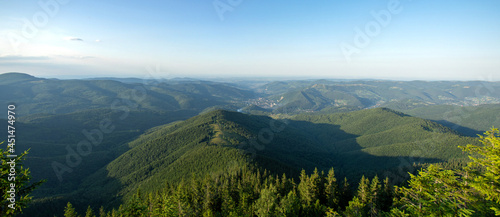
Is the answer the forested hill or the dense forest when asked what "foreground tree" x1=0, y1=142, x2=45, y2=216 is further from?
the forested hill

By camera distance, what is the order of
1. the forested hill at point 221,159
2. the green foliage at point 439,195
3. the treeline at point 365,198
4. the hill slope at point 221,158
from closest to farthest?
1. the green foliage at point 439,195
2. the treeline at point 365,198
3. the forested hill at point 221,159
4. the hill slope at point 221,158

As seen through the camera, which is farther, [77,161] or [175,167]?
[77,161]

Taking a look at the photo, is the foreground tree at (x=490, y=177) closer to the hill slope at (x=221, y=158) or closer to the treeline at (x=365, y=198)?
the treeline at (x=365, y=198)

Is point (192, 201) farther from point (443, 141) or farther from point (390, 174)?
point (443, 141)

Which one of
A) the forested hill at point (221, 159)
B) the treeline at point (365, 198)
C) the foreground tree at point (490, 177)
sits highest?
the foreground tree at point (490, 177)

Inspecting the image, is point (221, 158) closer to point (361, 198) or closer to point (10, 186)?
point (361, 198)

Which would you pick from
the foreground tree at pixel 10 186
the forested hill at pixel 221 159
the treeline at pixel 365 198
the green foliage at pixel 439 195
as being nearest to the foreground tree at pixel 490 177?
the treeline at pixel 365 198

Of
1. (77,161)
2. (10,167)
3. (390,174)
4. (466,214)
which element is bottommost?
(77,161)

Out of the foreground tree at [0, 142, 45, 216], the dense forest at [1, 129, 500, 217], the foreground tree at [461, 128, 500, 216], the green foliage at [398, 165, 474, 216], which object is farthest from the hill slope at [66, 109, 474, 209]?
the foreground tree at [461, 128, 500, 216]

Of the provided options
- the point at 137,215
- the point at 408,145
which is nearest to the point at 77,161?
the point at 137,215
